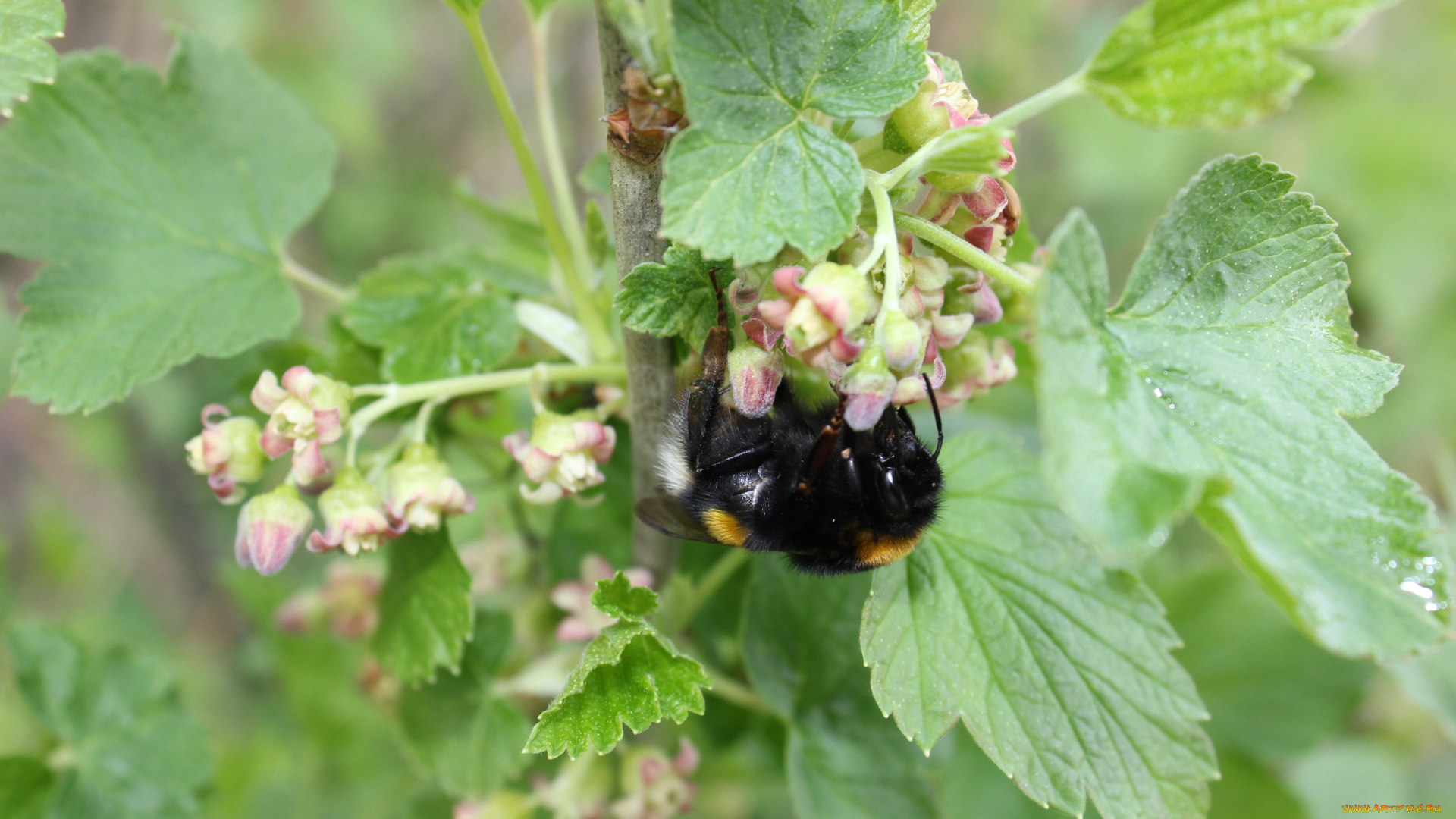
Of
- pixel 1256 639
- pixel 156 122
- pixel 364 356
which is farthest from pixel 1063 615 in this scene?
pixel 156 122

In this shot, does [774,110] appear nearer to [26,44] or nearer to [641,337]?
[641,337]

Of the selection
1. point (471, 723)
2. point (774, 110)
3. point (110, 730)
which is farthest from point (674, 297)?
point (110, 730)

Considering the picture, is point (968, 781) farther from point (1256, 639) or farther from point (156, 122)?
point (156, 122)

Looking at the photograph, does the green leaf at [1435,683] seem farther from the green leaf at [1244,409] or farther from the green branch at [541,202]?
the green branch at [541,202]

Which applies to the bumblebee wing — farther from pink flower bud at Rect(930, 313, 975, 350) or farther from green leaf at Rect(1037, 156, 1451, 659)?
green leaf at Rect(1037, 156, 1451, 659)

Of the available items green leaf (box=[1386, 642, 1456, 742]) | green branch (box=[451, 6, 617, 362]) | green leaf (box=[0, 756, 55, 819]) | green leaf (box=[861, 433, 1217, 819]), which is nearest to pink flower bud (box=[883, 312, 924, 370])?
green leaf (box=[861, 433, 1217, 819])

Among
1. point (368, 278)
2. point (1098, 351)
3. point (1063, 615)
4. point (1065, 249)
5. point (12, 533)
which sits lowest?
point (12, 533)

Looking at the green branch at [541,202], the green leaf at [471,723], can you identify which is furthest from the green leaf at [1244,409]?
the green leaf at [471,723]
